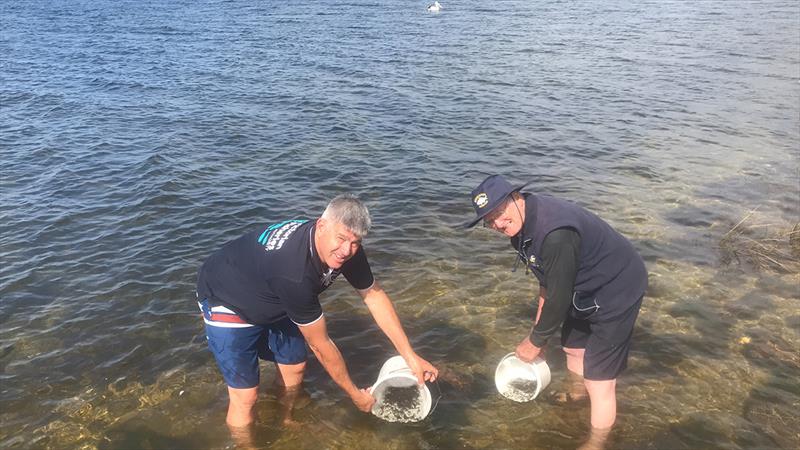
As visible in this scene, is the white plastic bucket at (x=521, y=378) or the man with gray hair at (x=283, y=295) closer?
the man with gray hair at (x=283, y=295)

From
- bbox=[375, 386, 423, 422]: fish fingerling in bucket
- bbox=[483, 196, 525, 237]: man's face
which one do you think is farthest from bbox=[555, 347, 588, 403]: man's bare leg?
bbox=[483, 196, 525, 237]: man's face

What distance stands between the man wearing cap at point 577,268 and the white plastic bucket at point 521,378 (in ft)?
1.36

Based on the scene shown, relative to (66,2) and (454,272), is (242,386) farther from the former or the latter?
(66,2)

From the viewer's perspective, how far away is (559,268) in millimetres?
4715

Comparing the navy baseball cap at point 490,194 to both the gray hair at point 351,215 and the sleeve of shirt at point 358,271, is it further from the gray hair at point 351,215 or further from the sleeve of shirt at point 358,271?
the sleeve of shirt at point 358,271

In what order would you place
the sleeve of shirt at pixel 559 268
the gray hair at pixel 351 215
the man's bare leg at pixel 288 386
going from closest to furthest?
the gray hair at pixel 351 215
the sleeve of shirt at pixel 559 268
the man's bare leg at pixel 288 386

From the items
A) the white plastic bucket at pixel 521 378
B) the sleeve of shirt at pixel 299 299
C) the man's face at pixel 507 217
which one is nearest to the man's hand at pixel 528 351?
the white plastic bucket at pixel 521 378

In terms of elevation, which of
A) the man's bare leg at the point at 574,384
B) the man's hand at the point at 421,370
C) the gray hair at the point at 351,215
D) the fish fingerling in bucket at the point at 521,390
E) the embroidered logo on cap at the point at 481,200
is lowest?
the man's bare leg at the point at 574,384

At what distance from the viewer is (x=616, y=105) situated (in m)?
20.2

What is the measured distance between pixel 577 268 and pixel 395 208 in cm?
773

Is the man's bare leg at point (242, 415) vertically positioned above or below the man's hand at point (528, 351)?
below

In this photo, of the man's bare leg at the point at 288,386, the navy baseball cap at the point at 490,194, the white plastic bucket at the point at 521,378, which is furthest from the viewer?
the man's bare leg at the point at 288,386

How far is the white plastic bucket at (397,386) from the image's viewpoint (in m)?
5.62

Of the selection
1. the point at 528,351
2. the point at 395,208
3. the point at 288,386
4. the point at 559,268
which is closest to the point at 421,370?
the point at 528,351
